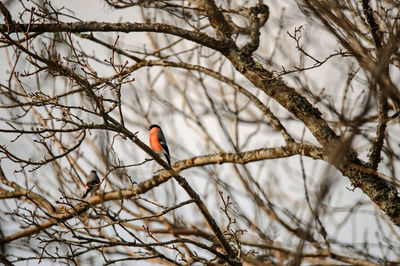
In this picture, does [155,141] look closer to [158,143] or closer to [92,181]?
[158,143]

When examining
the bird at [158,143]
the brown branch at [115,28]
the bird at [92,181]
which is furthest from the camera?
the bird at [158,143]

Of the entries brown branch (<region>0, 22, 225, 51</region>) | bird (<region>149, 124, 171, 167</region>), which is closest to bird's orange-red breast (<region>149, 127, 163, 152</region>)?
bird (<region>149, 124, 171, 167</region>)

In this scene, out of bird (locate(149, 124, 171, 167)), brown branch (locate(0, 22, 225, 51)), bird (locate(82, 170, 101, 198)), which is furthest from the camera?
bird (locate(149, 124, 171, 167))

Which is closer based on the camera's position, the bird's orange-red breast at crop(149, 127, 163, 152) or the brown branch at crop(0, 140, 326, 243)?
the brown branch at crop(0, 140, 326, 243)

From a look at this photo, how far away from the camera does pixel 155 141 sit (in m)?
5.23

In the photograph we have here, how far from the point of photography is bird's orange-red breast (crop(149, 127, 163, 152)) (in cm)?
518

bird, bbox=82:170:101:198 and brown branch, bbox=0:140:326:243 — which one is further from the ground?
bird, bbox=82:170:101:198

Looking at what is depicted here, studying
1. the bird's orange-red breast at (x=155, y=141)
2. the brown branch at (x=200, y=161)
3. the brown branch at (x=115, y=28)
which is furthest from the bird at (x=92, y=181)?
the brown branch at (x=115, y=28)

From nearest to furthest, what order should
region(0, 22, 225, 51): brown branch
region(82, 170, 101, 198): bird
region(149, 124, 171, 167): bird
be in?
region(0, 22, 225, 51): brown branch, region(82, 170, 101, 198): bird, region(149, 124, 171, 167): bird

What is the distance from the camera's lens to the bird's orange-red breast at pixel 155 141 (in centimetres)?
518

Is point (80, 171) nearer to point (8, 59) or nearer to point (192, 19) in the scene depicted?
point (8, 59)

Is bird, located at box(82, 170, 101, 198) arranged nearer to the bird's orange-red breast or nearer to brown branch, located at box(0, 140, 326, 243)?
brown branch, located at box(0, 140, 326, 243)

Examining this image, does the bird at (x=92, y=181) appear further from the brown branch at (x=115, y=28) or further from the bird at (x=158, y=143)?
the brown branch at (x=115, y=28)

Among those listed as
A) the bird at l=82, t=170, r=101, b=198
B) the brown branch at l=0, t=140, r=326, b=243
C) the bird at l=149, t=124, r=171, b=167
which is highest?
the bird at l=149, t=124, r=171, b=167
